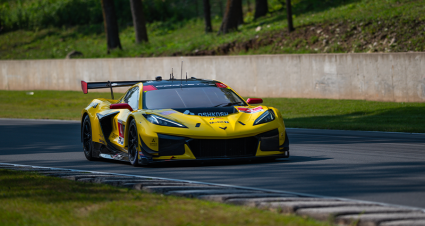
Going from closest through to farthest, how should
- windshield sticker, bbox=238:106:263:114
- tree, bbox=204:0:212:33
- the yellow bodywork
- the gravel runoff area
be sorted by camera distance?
the gravel runoff area → the yellow bodywork → windshield sticker, bbox=238:106:263:114 → tree, bbox=204:0:212:33

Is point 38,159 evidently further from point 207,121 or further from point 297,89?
point 297,89

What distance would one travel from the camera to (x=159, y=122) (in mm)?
8562

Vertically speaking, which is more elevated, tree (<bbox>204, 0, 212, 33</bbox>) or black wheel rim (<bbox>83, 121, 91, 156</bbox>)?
tree (<bbox>204, 0, 212, 33</bbox>)

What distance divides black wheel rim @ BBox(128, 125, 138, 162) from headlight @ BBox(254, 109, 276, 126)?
5.65ft

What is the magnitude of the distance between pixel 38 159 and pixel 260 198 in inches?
235

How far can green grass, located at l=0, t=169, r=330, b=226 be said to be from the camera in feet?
15.9

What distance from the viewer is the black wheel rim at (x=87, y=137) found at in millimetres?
10565

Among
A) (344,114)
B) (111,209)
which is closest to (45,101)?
(344,114)

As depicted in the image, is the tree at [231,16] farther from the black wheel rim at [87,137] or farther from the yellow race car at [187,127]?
the yellow race car at [187,127]

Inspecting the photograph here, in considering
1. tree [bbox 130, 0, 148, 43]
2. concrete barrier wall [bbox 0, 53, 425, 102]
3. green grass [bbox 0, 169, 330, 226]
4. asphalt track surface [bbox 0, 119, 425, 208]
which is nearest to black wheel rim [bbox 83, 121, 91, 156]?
asphalt track surface [bbox 0, 119, 425, 208]

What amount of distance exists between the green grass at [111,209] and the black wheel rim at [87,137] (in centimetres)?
371

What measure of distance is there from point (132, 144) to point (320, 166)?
2.69 m

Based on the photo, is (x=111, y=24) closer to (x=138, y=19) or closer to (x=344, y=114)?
(x=138, y=19)

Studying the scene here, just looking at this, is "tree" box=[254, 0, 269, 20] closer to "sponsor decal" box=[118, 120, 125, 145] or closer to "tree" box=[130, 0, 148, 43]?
"tree" box=[130, 0, 148, 43]
